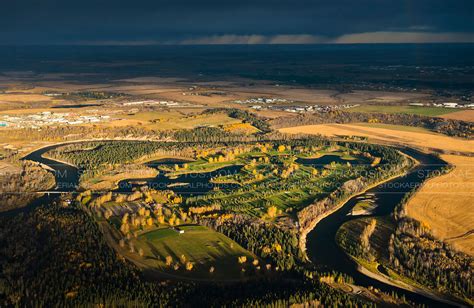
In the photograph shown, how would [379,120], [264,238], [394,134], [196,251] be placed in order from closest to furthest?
[196,251] < [264,238] < [394,134] < [379,120]

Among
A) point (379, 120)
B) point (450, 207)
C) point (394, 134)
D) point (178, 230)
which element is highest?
point (379, 120)

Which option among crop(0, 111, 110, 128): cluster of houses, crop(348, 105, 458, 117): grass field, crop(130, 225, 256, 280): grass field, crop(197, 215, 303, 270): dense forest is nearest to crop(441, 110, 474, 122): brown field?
crop(348, 105, 458, 117): grass field

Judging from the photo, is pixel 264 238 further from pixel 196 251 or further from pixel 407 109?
pixel 407 109

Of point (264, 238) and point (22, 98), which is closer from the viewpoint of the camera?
point (264, 238)

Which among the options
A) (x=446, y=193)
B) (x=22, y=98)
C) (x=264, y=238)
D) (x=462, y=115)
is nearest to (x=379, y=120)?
(x=462, y=115)

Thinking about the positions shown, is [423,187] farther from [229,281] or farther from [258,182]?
[229,281]

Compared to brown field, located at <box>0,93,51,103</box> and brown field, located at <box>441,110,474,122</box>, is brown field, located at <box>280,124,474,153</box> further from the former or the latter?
brown field, located at <box>0,93,51,103</box>

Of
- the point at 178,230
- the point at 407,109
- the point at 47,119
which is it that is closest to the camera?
the point at 178,230

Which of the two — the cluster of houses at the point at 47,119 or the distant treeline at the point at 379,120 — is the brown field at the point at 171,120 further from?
the distant treeline at the point at 379,120
